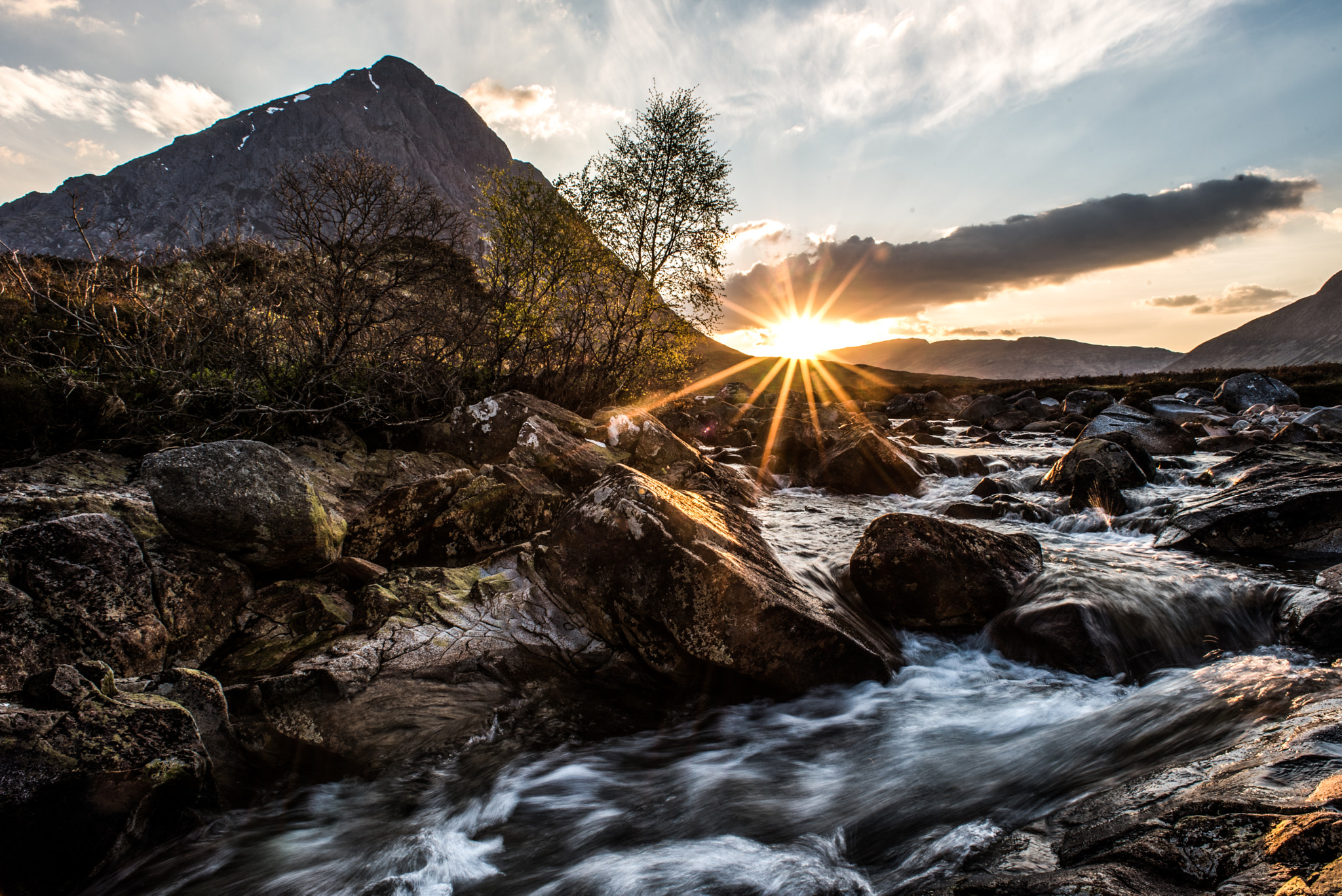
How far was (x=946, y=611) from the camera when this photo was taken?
19.4 ft

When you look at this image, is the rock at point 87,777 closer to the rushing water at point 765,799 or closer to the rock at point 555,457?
the rushing water at point 765,799

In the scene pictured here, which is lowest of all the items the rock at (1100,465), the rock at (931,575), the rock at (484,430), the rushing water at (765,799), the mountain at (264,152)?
the rushing water at (765,799)

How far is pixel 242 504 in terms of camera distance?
474 centimetres

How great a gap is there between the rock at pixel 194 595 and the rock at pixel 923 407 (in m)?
36.3

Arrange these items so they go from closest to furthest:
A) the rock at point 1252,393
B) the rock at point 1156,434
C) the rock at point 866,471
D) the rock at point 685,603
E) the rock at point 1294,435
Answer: the rock at point 685,603 < the rock at point 866,471 < the rock at point 1294,435 < the rock at point 1156,434 < the rock at point 1252,393

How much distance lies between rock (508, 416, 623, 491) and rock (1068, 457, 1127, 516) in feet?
29.9

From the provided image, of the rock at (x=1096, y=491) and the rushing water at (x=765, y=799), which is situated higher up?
the rock at (x=1096, y=491)

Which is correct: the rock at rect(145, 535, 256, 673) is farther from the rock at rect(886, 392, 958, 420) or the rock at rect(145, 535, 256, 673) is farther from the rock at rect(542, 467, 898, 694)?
the rock at rect(886, 392, 958, 420)

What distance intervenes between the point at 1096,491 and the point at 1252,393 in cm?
2767

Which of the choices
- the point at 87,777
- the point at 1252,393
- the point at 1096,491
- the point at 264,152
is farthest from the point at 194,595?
the point at 264,152

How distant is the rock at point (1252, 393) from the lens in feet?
86.8

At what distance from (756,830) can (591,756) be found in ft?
4.56

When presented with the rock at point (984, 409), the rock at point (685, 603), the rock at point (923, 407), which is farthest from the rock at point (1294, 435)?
the rock at point (923, 407)

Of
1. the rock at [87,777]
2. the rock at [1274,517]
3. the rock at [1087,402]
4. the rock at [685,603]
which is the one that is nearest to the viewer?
the rock at [87,777]
